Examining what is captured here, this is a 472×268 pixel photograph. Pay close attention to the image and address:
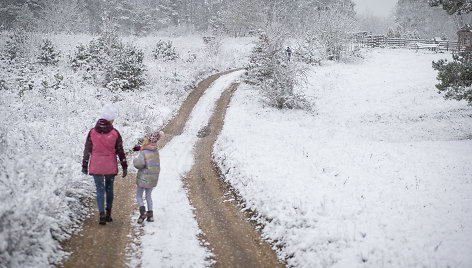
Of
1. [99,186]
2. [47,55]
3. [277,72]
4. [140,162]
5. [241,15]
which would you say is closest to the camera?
[99,186]

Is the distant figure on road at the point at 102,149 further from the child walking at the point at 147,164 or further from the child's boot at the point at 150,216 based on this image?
the child's boot at the point at 150,216

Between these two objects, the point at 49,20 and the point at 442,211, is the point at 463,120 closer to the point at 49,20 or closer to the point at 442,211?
the point at 442,211

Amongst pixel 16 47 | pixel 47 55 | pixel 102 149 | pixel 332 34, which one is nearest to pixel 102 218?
pixel 102 149

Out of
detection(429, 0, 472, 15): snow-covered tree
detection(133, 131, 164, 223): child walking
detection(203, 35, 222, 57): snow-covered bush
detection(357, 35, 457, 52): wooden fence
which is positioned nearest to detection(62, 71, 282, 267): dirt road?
detection(133, 131, 164, 223): child walking

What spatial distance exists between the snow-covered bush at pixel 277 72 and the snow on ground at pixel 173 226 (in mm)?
9346

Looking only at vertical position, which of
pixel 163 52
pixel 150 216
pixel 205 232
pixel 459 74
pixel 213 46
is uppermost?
pixel 213 46

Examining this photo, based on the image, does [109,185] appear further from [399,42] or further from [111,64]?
[399,42]

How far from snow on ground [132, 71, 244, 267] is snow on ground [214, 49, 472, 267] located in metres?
1.67

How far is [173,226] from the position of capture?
6.70 m

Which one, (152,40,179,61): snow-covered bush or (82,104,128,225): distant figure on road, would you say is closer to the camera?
(82,104,128,225): distant figure on road

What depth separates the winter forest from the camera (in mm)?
5551

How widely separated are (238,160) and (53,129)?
722 cm

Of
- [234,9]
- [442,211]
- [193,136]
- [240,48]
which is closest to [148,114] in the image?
[193,136]

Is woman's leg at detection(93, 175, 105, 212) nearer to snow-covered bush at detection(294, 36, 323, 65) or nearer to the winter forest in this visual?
the winter forest
